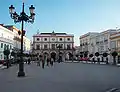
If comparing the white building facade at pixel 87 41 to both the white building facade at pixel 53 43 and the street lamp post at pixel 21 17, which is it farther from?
the street lamp post at pixel 21 17

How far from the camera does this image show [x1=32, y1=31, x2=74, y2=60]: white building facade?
105 meters

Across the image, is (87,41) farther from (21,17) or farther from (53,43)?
(21,17)

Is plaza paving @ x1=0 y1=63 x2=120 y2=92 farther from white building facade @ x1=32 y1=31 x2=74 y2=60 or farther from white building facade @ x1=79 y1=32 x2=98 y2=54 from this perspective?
white building facade @ x1=32 y1=31 x2=74 y2=60

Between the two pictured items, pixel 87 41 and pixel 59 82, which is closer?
pixel 59 82

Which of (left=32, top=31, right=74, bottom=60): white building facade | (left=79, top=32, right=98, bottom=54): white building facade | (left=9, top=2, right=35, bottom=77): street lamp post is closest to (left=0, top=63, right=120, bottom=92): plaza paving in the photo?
(left=9, top=2, right=35, bottom=77): street lamp post

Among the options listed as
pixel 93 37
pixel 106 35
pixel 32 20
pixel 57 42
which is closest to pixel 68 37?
pixel 57 42

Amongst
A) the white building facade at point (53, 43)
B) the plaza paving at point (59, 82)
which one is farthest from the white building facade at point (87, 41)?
the plaza paving at point (59, 82)

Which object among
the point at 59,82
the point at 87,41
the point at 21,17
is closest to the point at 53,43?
the point at 87,41

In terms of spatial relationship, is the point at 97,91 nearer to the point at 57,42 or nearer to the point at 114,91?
the point at 114,91

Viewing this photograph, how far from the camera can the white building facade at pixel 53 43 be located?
10494 cm

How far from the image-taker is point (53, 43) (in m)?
109

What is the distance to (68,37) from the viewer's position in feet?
358

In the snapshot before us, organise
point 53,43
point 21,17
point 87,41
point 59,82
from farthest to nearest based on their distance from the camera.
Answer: point 53,43 < point 87,41 < point 21,17 < point 59,82

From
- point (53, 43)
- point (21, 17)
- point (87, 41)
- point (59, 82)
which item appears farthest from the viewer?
point (53, 43)
